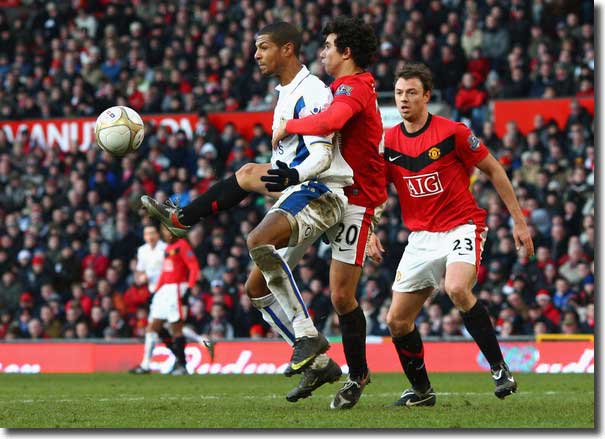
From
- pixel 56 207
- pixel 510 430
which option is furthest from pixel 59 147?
pixel 510 430

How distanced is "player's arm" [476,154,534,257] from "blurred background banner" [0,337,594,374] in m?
5.99

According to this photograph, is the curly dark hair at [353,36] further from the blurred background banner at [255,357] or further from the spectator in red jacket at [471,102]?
the spectator in red jacket at [471,102]

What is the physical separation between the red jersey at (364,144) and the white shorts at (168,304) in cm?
684

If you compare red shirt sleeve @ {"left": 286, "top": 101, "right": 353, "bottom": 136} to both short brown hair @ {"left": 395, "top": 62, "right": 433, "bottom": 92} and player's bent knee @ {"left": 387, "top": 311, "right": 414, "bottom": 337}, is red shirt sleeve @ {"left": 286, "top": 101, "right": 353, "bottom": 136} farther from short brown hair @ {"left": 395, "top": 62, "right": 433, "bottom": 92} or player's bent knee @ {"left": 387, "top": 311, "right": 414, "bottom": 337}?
player's bent knee @ {"left": 387, "top": 311, "right": 414, "bottom": 337}

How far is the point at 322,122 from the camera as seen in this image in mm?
7363

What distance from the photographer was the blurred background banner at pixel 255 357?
13.9 metres

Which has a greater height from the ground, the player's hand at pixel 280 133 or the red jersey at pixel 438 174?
the player's hand at pixel 280 133

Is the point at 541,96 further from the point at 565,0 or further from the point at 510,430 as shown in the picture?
the point at 510,430

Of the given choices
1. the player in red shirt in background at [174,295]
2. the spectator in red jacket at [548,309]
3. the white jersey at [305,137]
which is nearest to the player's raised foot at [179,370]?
the player in red shirt in background at [174,295]

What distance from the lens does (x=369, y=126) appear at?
7.95 m

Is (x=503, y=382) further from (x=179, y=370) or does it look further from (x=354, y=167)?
(x=179, y=370)

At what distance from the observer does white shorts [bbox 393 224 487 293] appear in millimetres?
8195

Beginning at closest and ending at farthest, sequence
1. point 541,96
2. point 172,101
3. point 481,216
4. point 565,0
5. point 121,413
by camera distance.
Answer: point 121,413, point 481,216, point 541,96, point 565,0, point 172,101

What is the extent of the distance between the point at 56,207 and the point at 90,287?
2.22 metres
